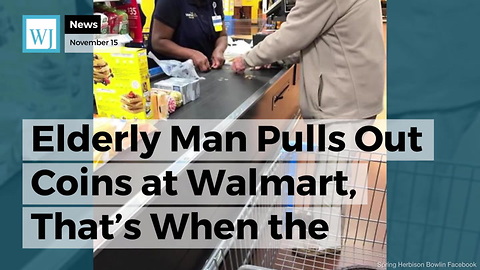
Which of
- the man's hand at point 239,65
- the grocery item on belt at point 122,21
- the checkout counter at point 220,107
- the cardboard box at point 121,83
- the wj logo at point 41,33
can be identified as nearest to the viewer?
the wj logo at point 41,33

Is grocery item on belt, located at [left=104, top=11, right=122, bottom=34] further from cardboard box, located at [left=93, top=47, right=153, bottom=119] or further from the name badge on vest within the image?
the name badge on vest

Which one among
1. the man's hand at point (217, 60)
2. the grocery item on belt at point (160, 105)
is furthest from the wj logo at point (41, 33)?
the man's hand at point (217, 60)

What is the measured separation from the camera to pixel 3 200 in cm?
87

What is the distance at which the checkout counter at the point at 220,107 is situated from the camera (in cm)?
97

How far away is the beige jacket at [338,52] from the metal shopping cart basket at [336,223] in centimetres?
33

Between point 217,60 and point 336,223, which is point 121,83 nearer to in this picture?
point 336,223

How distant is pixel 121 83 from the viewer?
4.05 feet

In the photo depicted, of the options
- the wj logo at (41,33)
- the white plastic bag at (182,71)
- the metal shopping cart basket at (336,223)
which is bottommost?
the metal shopping cart basket at (336,223)

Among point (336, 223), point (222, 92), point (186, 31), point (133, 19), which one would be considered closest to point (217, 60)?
point (186, 31)

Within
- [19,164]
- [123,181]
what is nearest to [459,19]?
[123,181]

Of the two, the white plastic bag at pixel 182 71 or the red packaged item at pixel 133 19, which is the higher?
the red packaged item at pixel 133 19

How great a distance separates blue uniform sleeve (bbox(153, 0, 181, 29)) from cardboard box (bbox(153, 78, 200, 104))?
30.4 inches

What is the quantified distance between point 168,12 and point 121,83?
119 cm

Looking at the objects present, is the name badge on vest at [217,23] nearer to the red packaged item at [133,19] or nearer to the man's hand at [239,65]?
the man's hand at [239,65]
